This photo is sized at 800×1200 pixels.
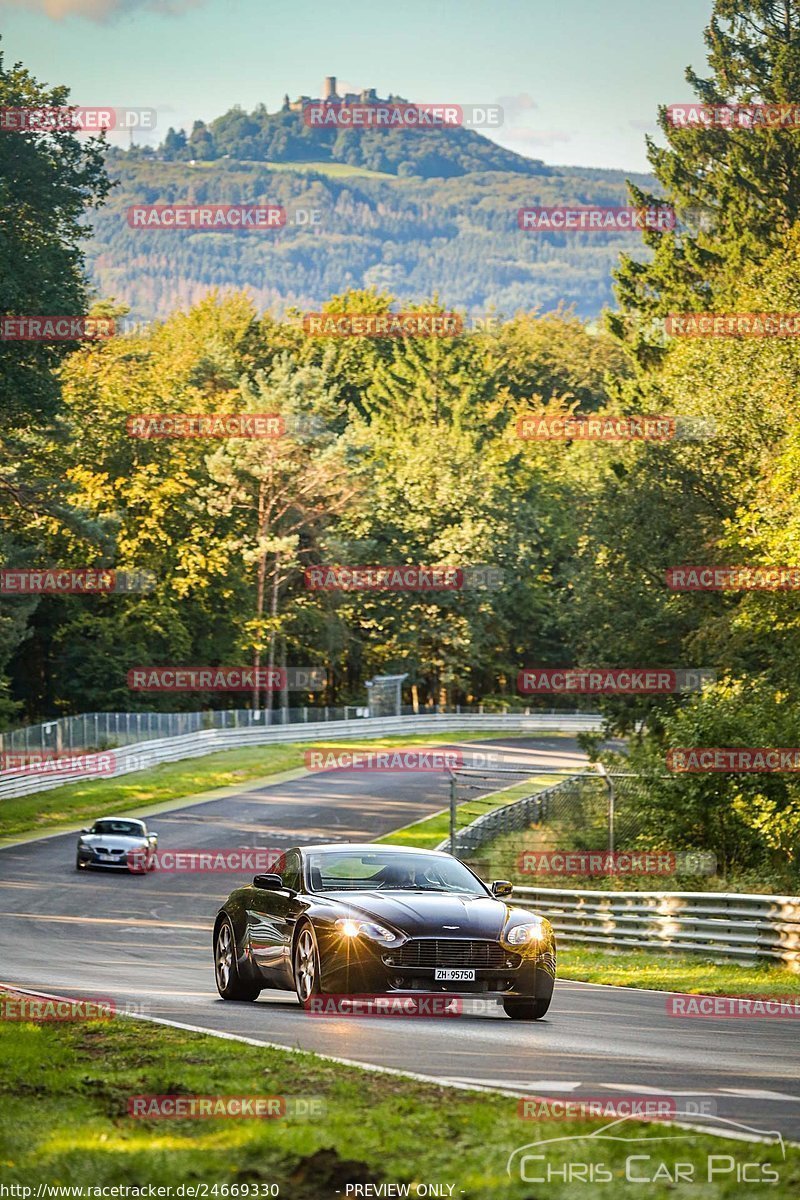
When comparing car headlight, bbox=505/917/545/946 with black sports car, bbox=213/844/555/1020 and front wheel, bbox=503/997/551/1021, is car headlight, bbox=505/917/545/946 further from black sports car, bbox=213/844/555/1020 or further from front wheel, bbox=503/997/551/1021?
front wheel, bbox=503/997/551/1021

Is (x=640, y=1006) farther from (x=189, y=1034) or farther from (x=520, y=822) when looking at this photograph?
(x=520, y=822)

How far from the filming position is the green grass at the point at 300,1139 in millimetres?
6832

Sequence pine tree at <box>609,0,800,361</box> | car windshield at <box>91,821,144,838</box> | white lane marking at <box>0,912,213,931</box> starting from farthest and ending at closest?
pine tree at <box>609,0,800,361</box>, car windshield at <box>91,821,144,838</box>, white lane marking at <box>0,912,213,931</box>

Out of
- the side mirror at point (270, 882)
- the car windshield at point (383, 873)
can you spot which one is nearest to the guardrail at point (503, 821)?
the car windshield at point (383, 873)

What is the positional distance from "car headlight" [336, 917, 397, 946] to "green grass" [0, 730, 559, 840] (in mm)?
33553

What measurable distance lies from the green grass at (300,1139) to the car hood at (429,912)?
137 inches

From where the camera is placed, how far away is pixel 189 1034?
1178 cm

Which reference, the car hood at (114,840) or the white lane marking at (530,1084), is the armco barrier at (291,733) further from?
the white lane marking at (530,1084)

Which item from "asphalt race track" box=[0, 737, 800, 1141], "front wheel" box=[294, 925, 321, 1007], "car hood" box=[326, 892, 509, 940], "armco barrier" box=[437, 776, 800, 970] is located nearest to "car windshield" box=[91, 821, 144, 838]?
"asphalt race track" box=[0, 737, 800, 1141]

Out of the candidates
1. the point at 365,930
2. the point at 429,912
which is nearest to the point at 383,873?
the point at 429,912

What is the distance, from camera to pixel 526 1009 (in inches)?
556

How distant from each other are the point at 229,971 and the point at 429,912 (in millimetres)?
2630

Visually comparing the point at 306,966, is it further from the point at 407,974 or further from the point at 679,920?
the point at 679,920

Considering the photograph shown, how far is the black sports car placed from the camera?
531 inches
